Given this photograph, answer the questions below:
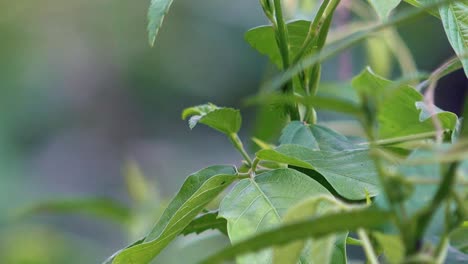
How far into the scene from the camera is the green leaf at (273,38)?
1.71ft

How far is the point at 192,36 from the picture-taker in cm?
329

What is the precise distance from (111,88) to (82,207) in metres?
2.66

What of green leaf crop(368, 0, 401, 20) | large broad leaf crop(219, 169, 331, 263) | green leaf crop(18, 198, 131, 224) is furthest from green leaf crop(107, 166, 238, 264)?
green leaf crop(18, 198, 131, 224)

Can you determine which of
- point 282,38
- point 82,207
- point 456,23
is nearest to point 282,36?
point 282,38

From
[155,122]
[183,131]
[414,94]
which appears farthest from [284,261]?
[155,122]

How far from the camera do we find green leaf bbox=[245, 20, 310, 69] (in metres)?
0.52

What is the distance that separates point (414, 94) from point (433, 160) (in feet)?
0.74

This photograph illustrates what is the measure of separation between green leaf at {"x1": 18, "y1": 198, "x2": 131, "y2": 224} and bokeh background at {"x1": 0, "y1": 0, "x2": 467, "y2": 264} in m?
1.61

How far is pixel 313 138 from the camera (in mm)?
493

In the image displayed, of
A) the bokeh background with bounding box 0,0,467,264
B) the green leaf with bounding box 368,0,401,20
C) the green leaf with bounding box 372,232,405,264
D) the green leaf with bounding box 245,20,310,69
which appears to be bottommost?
the bokeh background with bounding box 0,0,467,264

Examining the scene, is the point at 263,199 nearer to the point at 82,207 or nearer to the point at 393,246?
the point at 393,246

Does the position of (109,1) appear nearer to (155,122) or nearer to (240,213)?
(155,122)

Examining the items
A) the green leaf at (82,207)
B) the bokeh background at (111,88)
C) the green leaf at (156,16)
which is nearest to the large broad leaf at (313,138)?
the green leaf at (156,16)

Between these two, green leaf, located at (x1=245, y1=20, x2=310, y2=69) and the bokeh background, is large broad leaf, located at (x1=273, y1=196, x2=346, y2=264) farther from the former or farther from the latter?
the bokeh background
